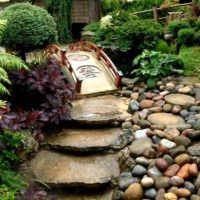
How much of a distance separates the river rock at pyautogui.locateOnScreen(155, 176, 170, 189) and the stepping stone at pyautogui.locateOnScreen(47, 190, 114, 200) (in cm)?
57

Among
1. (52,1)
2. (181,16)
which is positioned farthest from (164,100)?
(52,1)

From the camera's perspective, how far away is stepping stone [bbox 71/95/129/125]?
19.7 feet

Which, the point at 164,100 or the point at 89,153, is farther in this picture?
the point at 164,100

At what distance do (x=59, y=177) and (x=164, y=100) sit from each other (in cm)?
219

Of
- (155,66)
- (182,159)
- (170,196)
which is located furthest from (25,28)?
(170,196)

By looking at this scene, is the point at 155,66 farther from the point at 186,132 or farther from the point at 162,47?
the point at 186,132

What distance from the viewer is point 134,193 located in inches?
188

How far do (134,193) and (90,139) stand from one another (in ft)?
3.81

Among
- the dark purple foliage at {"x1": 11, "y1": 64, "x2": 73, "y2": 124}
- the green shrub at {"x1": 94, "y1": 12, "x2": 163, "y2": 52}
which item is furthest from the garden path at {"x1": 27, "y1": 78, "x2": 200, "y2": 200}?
the green shrub at {"x1": 94, "y1": 12, "x2": 163, "y2": 52}

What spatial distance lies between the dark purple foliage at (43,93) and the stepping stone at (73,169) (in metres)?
0.58

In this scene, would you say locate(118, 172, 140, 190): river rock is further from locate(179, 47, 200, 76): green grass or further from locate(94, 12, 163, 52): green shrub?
locate(94, 12, 163, 52): green shrub

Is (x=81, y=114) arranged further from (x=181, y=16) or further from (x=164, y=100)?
(x=181, y=16)

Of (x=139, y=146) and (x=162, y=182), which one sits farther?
(x=139, y=146)

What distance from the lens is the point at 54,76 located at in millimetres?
6008
